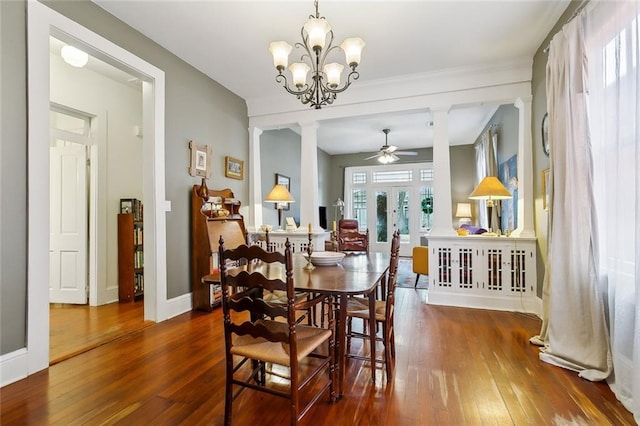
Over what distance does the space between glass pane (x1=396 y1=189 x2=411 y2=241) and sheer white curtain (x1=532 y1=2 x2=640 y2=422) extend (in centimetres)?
580

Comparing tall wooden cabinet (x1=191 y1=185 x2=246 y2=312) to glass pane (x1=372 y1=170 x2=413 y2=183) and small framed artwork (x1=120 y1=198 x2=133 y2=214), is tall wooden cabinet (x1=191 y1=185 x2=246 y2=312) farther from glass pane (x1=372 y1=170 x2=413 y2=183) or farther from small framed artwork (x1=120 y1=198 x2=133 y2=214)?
glass pane (x1=372 y1=170 x2=413 y2=183)

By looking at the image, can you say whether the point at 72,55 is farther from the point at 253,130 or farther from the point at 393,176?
the point at 393,176

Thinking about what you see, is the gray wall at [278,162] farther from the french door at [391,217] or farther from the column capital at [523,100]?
the column capital at [523,100]

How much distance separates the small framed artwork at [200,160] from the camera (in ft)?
12.0

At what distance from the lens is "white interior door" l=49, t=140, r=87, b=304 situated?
3.84 metres

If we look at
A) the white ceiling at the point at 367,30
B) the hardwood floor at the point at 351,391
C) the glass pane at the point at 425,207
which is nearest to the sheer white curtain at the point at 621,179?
the hardwood floor at the point at 351,391

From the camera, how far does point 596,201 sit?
2146 mm

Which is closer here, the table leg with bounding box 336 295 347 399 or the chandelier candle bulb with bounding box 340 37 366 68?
the table leg with bounding box 336 295 347 399

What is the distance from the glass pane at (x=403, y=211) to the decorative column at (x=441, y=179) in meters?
Answer: 4.58

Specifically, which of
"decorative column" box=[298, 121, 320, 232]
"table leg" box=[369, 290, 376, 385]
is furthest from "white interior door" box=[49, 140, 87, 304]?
"table leg" box=[369, 290, 376, 385]

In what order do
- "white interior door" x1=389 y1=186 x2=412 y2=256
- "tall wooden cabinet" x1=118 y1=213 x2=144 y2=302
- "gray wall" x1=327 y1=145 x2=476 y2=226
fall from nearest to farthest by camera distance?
"tall wooden cabinet" x1=118 y1=213 x2=144 y2=302 < "gray wall" x1=327 y1=145 x2=476 y2=226 < "white interior door" x1=389 y1=186 x2=412 y2=256

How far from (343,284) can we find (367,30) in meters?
2.53

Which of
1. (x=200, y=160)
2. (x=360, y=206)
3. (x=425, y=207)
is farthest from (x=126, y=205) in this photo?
(x=425, y=207)

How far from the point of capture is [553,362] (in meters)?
2.22
